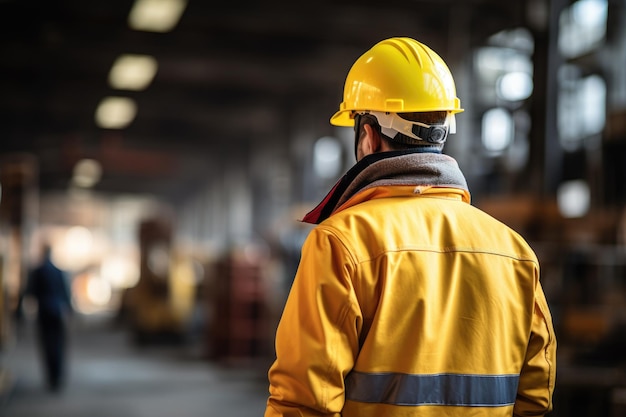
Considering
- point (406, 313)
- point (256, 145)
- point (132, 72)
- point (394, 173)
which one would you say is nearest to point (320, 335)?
point (406, 313)

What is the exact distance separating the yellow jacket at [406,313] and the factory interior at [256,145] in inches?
148

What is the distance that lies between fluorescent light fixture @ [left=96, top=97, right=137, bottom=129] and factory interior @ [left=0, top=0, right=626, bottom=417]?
140 mm

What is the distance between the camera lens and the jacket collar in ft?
7.52

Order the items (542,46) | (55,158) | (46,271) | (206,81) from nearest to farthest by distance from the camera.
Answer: (46,271) < (542,46) < (206,81) < (55,158)

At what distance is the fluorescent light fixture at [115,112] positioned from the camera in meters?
23.7

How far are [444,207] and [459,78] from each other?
12.6 metres

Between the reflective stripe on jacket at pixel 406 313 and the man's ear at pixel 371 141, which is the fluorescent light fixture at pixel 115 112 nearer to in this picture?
the man's ear at pixel 371 141

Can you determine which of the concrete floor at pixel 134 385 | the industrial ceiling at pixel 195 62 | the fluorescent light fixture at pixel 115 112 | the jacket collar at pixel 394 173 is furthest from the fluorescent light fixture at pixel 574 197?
the jacket collar at pixel 394 173

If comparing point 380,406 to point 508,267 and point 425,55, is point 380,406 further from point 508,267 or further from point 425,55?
point 425,55

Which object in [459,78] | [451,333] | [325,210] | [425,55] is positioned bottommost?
[451,333]

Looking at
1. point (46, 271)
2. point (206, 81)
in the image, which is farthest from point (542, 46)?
point (206, 81)

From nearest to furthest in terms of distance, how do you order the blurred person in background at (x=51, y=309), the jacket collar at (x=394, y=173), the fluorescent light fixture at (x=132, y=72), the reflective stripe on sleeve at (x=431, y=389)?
the reflective stripe on sleeve at (x=431, y=389) < the jacket collar at (x=394, y=173) < the blurred person in background at (x=51, y=309) < the fluorescent light fixture at (x=132, y=72)

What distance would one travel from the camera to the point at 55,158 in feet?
97.6

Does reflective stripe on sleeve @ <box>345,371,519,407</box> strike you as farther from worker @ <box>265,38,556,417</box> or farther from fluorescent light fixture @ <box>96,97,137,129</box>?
fluorescent light fixture @ <box>96,97,137,129</box>
